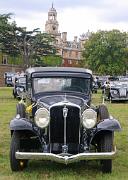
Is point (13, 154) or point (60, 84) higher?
point (60, 84)

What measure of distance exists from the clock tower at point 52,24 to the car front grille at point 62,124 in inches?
4707

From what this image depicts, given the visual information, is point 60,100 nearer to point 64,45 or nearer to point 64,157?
point 64,157

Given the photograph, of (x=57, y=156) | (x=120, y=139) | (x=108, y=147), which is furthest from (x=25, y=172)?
(x=120, y=139)

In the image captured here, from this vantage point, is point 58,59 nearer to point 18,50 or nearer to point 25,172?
point 18,50

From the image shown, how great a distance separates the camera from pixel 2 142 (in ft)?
39.3

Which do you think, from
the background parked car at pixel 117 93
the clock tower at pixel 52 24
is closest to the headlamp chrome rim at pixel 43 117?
the background parked car at pixel 117 93

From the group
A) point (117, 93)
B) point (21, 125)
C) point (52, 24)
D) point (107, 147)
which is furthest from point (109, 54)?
point (21, 125)

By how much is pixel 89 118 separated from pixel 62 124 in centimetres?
49

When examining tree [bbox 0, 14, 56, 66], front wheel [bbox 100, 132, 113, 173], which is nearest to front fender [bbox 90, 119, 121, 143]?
front wheel [bbox 100, 132, 113, 173]

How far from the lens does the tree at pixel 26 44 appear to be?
65.6 m

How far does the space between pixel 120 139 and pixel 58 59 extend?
87.2 meters

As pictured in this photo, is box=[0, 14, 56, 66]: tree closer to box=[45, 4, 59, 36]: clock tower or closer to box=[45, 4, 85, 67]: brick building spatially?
box=[45, 4, 85, 67]: brick building

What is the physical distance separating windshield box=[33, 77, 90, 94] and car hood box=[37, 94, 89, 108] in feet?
1.38

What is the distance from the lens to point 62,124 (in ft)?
28.2
